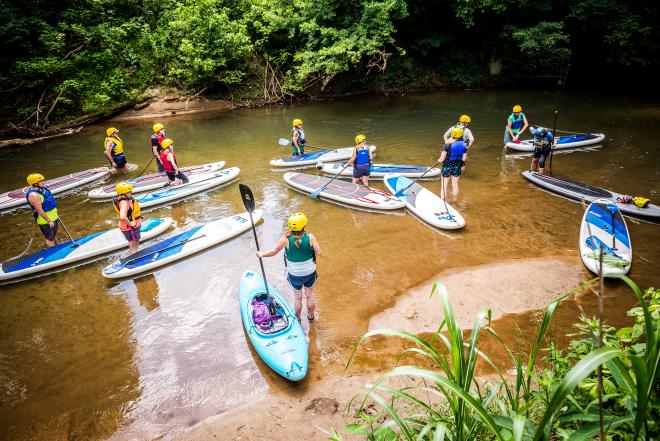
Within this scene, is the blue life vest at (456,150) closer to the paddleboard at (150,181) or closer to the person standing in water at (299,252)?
the person standing in water at (299,252)

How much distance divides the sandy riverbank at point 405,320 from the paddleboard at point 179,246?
3.93 m

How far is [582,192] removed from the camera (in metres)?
8.51

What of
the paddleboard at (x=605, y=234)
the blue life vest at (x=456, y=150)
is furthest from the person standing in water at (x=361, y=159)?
the paddleboard at (x=605, y=234)

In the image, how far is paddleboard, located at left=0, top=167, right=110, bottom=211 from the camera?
10063 millimetres

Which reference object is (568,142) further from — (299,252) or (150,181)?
(150,181)

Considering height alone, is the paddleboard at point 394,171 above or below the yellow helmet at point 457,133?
below

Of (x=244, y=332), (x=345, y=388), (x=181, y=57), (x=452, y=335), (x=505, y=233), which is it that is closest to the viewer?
(x=452, y=335)

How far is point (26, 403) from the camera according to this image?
4492 mm

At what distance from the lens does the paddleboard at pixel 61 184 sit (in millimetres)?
10063

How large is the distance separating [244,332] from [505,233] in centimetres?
580

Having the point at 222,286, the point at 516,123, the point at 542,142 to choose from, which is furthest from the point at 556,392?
the point at 516,123

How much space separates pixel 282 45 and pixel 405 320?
20868 mm

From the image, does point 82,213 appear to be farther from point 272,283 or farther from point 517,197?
point 517,197

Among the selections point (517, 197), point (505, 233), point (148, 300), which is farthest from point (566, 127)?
point (148, 300)
